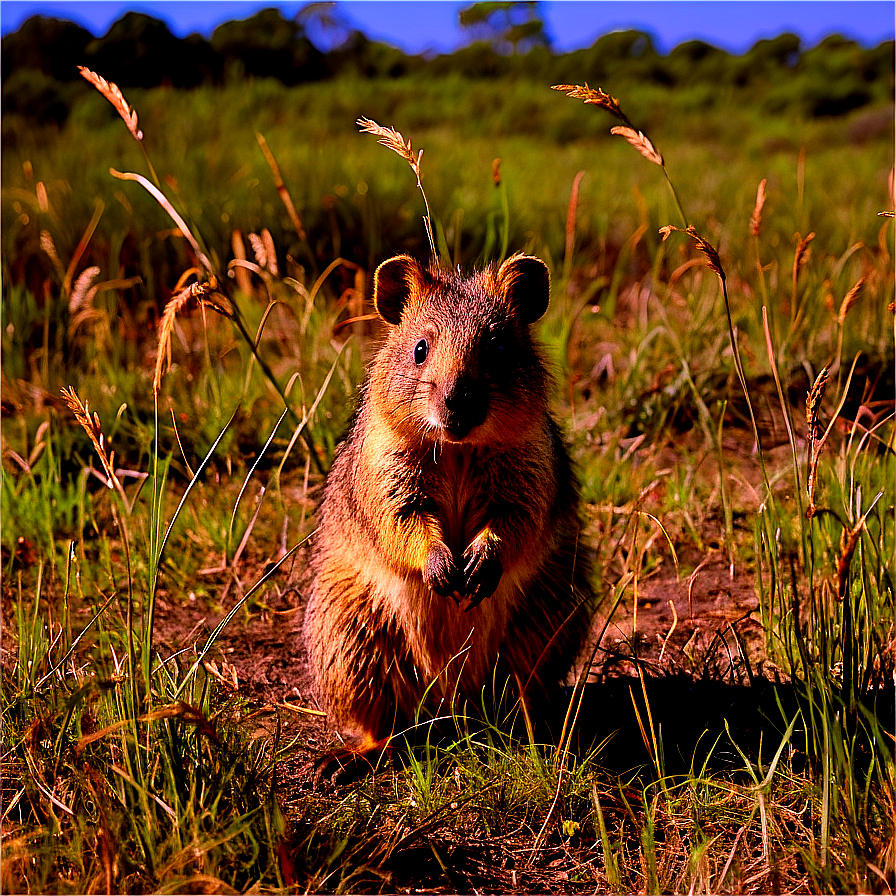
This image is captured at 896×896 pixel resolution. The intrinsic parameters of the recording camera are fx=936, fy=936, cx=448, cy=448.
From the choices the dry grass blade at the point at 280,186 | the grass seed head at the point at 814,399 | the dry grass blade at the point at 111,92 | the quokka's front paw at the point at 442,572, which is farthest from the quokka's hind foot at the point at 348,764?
the dry grass blade at the point at 280,186

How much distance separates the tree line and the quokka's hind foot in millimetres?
3829

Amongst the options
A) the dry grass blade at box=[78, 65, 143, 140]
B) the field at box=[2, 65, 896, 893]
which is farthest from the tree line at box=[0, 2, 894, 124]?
the dry grass blade at box=[78, 65, 143, 140]

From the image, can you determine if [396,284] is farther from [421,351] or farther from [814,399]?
[814,399]

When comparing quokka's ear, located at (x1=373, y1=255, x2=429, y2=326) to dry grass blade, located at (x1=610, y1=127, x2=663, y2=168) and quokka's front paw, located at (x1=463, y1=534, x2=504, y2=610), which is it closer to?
quokka's front paw, located at (x1=463, y1=534, x2=504, y2=610)

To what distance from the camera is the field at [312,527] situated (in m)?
2.38

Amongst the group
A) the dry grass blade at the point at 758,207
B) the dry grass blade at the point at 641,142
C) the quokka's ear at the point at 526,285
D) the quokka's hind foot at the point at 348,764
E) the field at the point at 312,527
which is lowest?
the quokka's hind foot at the point at 348,764

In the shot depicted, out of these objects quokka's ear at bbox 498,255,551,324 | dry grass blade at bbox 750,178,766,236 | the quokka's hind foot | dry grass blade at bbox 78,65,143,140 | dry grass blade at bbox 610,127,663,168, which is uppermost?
dry grass blade at bbox 78,65,143,140

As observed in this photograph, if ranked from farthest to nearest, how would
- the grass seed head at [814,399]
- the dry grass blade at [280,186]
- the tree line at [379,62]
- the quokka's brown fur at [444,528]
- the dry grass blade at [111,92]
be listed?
the tree line at [379,62] → the dry grass blade at [280,186] → the quokka's brown fur at [444,528] → the dry grass blade at [111,92] → the grass seed head at [814,399]

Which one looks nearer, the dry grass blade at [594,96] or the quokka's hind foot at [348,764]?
the dry grass blade at [594,96]

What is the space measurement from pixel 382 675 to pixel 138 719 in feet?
3.66

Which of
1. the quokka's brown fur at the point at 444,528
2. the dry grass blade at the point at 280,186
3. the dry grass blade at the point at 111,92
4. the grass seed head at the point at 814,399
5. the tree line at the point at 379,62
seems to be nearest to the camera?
the grass seed head at the point at 814,399

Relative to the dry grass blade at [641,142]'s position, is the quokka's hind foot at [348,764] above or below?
below

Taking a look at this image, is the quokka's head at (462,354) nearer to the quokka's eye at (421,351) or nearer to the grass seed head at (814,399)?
the quokka's eye at (421,351)

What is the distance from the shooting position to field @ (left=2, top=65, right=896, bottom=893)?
7.80ft
